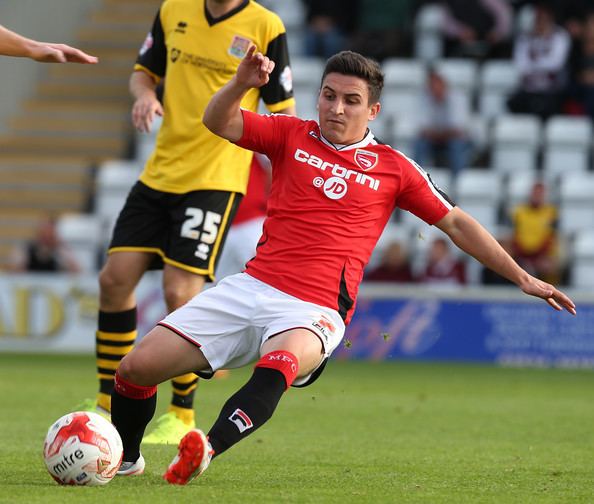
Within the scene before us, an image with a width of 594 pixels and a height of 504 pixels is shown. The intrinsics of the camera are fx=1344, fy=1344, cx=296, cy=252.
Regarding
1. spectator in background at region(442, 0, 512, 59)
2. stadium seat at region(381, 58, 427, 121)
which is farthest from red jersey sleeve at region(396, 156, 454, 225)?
spectator in background at region(442, 0, 512, 59)

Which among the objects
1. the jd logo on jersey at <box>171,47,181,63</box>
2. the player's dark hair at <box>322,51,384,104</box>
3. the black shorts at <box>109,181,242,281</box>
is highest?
the player's dark hair at <box>322,51,384,104</box>

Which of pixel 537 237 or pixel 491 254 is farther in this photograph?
pixel 537 237

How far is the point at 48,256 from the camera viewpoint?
1573 cm

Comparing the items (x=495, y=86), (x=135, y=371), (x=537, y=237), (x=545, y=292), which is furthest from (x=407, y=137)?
(x=135, y=371)

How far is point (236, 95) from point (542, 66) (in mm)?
11656

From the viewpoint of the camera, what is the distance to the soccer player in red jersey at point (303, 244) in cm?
554

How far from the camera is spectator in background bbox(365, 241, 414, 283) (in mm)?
15000

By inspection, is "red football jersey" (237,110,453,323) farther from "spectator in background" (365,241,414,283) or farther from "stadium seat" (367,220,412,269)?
"stadium seat" (367,220,412,269)

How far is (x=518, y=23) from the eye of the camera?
18453 millimetres

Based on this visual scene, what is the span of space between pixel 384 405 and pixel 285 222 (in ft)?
14.5

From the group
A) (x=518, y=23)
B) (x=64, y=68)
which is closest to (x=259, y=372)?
(x=518, y=23)

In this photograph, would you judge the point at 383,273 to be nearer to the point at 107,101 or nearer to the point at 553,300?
the point at 107,101

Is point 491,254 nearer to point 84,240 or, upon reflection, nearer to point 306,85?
point 84,240

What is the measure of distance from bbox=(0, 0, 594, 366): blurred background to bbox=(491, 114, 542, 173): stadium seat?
22mm
